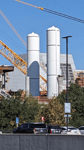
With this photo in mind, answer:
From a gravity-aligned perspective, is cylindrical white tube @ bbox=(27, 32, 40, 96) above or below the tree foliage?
above

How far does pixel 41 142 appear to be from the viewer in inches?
918

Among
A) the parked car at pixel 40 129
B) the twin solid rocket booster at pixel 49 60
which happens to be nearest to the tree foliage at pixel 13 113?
the parked car at pixel 40 129

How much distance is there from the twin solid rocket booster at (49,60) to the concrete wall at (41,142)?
57.4 metres

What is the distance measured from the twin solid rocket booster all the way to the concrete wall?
188ft

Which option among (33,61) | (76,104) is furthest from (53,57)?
(76,104)

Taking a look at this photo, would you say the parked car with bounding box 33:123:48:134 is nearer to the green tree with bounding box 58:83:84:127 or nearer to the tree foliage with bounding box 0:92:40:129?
the tree foliage with bounding box 0:92:40:129

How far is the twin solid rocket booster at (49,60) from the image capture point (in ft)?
270

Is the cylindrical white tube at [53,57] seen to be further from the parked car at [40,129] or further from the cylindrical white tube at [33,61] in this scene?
the parked car at [40,129]

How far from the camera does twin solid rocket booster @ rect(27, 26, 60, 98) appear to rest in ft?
270

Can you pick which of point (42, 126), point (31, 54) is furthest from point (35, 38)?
point (42, 126)

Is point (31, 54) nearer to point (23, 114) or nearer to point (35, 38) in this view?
point (35, 38)

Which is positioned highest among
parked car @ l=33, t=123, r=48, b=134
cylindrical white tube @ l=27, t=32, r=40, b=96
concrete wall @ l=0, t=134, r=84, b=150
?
cylindrical white tube @ l=27, t=32, r=40, b=96

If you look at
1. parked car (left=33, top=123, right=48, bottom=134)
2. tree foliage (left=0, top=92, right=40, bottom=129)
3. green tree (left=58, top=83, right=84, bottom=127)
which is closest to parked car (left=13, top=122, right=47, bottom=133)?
parked car (left=33, top=123, right=48, bottom=134)

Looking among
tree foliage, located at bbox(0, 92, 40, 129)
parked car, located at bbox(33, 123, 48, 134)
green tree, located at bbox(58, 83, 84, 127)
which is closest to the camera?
parked car, located at bbox(33, 123, 48, 134)
